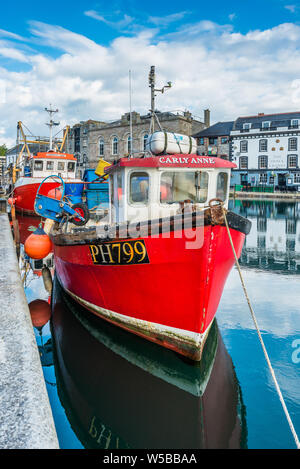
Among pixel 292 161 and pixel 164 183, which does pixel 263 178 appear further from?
pixel 164 183

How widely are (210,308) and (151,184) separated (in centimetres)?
228

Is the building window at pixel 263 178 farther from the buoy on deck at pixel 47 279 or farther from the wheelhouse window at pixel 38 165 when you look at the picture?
the buoy on deck at pixel 47 279

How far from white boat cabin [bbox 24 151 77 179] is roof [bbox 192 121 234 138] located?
1148 inches

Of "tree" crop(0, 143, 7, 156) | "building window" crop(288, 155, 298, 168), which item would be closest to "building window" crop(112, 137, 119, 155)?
"building window" crop(288, 155, 298, 168)

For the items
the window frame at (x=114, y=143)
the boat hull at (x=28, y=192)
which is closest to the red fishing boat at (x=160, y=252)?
the boat hull at (x=28, y=192)

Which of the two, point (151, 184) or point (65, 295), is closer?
point (151, 184)

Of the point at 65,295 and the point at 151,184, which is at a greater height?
the point at 151,184

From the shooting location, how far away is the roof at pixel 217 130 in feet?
159

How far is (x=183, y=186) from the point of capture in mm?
6289

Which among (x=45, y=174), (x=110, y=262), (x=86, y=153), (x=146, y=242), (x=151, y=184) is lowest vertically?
(x=110, y=262)

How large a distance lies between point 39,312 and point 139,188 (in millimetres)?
3510

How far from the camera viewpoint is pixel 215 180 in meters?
6.38

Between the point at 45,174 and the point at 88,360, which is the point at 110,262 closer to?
the point at 88,360

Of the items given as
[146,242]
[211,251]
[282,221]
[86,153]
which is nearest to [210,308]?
[211,251]
